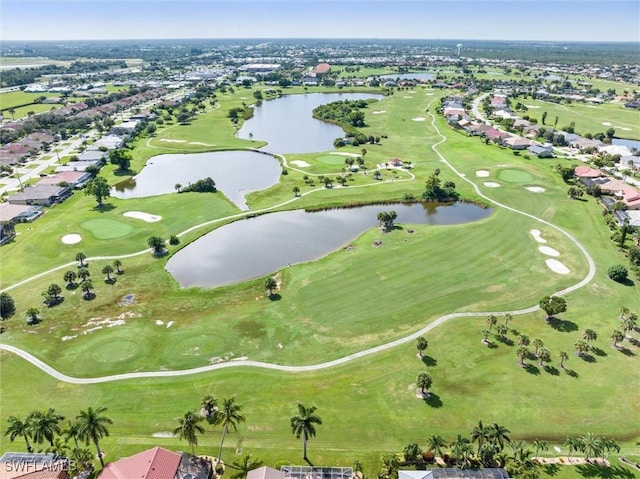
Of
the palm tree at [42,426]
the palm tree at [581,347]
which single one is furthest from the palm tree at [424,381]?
the palm tree at [42,426]

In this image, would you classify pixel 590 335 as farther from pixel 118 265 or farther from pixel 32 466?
pixel 118 265

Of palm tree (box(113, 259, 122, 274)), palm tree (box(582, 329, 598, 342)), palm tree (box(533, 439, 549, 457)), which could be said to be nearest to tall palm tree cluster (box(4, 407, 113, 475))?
palm tree (box(113, 259, 122, 274))

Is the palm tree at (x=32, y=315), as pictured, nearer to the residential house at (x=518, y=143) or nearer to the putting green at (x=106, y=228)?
the putting green at (x=106, y=228)

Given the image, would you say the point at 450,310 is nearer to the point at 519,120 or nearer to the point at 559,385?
the point at 559,385

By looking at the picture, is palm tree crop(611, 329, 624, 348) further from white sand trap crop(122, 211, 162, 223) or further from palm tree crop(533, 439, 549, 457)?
white sand trap crop(122, 211, 162, 223)

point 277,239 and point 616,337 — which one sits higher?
point 277,239

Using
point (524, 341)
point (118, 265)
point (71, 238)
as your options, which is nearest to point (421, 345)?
point (524, 341)
